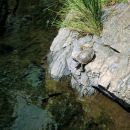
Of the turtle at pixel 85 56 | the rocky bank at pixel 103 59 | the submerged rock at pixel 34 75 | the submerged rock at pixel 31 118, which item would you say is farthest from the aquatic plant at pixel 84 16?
the submerged rock at pixel 31 118

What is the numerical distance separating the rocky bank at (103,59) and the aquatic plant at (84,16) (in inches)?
6.1

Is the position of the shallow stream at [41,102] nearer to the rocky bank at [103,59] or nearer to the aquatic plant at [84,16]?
the rocky bank at [103,59]

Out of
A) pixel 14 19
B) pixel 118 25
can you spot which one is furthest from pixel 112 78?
pixel 14 19

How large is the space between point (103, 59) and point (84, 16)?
126cm

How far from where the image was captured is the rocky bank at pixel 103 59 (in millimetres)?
7336

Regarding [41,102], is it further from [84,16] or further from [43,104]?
[84,16]

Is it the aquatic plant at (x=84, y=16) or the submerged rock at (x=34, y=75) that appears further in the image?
the submerged rock at (x=34, y=75)

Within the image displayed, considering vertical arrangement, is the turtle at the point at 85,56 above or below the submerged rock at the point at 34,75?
above

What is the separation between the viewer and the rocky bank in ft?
Result: 24.1

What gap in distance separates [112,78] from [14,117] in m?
2.03

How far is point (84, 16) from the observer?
333 inches

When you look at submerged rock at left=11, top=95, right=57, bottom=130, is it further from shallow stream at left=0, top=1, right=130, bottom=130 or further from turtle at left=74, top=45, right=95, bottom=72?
turtle at left=74, top=45, right=95, bottom=72

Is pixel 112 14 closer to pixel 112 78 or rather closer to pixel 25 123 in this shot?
pixel 112 78

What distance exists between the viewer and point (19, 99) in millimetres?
7902
